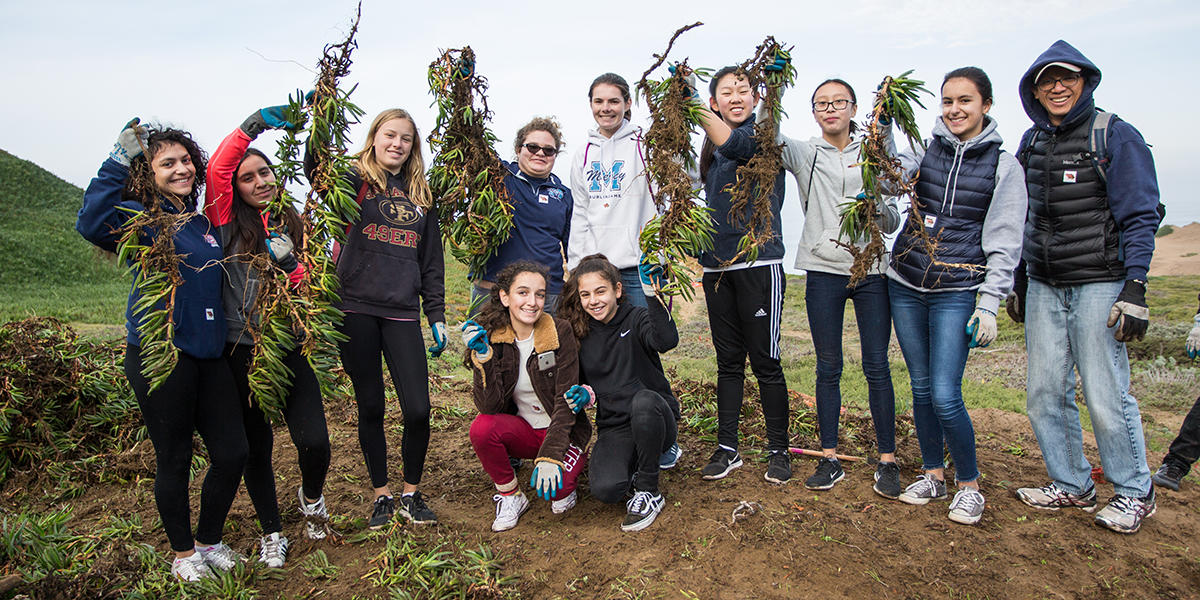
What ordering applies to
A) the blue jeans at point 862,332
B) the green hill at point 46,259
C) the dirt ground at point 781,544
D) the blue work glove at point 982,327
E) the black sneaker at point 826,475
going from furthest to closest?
the green hill at point 46,259
the black sneaker at point 826,475
the blue jeans at point 862,332
the blue work glove at point 982,327
the dirt ground at point 781,544

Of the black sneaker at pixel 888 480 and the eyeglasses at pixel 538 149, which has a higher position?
the eyeglasses at pixel 538 149

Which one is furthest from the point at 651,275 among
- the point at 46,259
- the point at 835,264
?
the point at 46,259

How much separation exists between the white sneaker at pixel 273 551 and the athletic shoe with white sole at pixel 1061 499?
15.8 ft

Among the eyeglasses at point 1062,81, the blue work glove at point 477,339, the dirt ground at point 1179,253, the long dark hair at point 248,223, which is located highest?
the eyeglasses at point 1062,81

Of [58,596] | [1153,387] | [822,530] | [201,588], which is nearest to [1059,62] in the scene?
[822,530]

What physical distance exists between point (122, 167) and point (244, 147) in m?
0.59

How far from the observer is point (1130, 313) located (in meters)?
4.22

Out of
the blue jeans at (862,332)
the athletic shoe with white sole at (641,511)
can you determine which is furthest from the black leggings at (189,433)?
the blue jeans at (862,332)

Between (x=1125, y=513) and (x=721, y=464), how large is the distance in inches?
99.5

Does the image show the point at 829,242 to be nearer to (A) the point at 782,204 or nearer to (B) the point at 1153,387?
(A) the point at 782,204

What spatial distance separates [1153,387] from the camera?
9.52 m

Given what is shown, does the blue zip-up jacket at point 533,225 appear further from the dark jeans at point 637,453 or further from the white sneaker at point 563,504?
the white sneaker at point 563,504

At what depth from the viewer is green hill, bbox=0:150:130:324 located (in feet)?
45.0

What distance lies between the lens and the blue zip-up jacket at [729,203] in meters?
4.70
